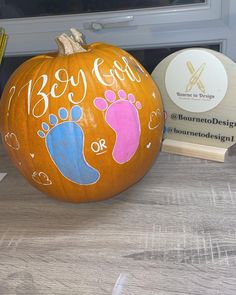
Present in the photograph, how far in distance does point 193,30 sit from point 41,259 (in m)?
0.65

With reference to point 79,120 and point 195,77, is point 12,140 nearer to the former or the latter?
point 79,120

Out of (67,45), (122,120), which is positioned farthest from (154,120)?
(67,45)

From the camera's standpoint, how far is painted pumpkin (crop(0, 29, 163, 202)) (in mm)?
570

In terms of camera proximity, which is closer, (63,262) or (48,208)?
(63,262)

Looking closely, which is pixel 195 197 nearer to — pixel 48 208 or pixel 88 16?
pixel 48 208

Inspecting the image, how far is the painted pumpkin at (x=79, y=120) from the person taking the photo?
570mm

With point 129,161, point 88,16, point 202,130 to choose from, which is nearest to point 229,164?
point 202,130

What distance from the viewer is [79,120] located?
564 mm

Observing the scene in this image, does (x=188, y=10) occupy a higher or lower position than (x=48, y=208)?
higher

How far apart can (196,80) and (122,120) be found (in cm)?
23

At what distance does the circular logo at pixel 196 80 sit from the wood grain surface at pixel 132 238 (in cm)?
13

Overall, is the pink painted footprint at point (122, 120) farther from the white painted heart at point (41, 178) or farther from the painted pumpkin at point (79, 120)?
the white painted heart at point (41, 178)

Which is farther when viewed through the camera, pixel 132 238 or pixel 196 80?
pixel 196 80

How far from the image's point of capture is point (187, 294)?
1.45ft
